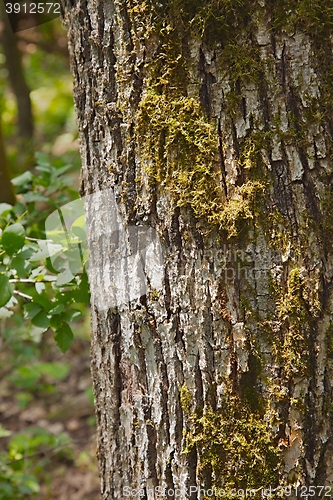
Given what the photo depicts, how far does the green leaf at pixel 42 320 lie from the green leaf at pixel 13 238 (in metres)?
0.28

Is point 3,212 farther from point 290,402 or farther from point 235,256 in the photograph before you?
point 290,402

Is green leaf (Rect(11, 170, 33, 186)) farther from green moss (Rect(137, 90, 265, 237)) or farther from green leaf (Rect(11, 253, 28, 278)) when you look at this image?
green moss (Rect(137, 90, 265, 237))

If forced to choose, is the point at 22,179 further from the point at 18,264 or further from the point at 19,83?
the point at 19,83

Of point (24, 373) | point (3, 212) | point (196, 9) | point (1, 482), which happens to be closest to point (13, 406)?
point (24, 373)

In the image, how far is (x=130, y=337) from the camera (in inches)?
58.7

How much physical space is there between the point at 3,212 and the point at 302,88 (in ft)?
4.06

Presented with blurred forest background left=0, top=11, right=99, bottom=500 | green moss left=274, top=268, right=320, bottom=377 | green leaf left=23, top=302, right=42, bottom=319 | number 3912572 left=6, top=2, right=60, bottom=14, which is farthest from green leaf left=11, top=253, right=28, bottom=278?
number 3912572 left=6, top=2, right=60, bottom=14

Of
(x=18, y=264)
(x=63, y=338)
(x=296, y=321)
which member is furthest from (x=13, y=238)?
(x=296, y=321)

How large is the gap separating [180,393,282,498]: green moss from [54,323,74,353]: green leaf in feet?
1.86

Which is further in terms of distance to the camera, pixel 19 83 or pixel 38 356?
pixel 19 83

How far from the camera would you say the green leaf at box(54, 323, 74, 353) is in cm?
174

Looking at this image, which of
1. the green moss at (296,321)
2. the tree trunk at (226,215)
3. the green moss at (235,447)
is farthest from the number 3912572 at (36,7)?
the green moss at (235,447)

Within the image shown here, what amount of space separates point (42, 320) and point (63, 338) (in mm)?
100

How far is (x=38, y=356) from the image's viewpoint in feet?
14.5
